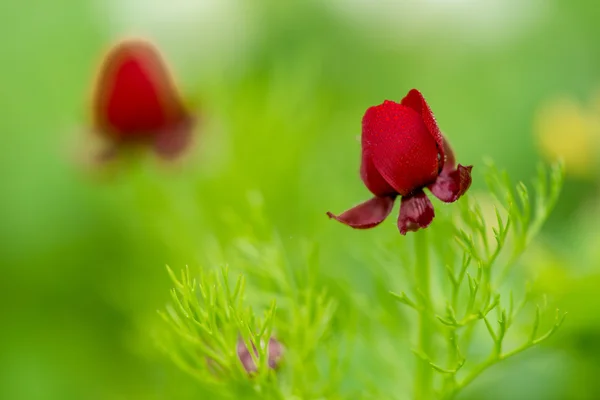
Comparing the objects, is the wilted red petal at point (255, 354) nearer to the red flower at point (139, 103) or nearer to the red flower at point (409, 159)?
the red flower at point (409, 159)

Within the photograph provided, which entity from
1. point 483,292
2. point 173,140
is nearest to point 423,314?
point 483,292

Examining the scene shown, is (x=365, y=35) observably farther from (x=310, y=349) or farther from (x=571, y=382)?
(x=310, y=349)

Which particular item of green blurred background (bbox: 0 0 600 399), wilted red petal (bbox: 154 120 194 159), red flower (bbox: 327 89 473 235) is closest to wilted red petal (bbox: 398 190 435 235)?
red flower (bbox: 327 89 473 235)

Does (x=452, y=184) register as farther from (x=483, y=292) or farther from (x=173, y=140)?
(x=173, y=140)

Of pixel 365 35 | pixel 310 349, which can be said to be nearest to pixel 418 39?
pixel 365 35

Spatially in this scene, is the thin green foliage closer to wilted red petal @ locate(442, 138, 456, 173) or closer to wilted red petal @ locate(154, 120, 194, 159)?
wilted red petal @ locate(442, 138, 456, 173)
